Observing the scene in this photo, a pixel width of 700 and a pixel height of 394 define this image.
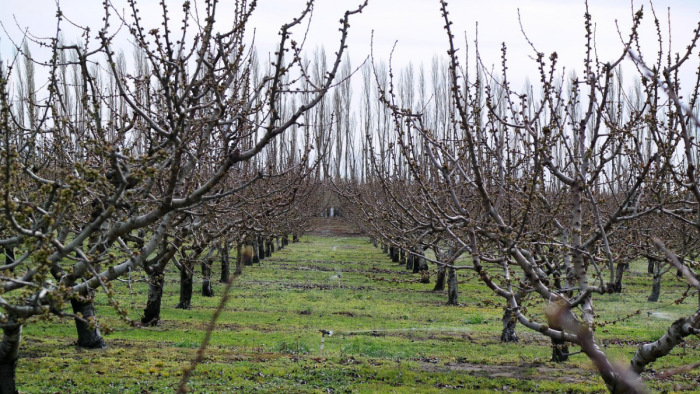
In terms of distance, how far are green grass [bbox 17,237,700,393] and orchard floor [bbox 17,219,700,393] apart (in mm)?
34

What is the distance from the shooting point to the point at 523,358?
14.5 m

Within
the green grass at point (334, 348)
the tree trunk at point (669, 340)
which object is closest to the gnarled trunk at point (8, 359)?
the green grass at point (334, 348)

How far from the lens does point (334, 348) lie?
50.6 ft

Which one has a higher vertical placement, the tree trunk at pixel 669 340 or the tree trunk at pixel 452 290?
the tree trunk at pixel 669 340

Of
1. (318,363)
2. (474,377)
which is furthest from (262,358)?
(474,377)

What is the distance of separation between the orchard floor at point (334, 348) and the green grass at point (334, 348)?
0.03m

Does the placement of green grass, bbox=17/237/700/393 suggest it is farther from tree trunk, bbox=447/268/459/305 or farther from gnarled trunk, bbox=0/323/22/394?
gnarled trunk, bbox=0/323/22/394

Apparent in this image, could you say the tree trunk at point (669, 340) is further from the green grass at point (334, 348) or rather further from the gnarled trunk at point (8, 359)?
the gnarled trunk at point (8, 359)

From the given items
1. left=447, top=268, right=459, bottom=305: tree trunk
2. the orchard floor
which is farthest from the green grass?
left=447, top=268, right=459, bottom=305: tree trunk

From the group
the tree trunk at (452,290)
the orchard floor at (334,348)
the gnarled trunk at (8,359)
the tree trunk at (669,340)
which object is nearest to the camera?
the tree trunk at (669,340)

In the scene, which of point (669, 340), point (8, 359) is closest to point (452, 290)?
point (8, 359)

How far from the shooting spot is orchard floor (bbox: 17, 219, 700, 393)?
1122 centimetres

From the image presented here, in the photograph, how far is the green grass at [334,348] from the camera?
443 inches

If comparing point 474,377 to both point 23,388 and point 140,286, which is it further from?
point 140,286
